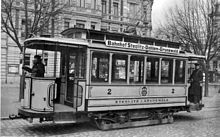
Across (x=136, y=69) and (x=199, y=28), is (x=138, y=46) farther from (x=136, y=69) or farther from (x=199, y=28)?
(x=199, y=28)

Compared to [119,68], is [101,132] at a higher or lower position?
lower

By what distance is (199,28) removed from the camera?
826 inches

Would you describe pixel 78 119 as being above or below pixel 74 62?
below

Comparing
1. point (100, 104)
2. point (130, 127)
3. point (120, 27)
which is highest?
point (120, 27)

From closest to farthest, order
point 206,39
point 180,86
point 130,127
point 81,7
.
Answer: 1. point 130,127
2. point 180,86
3. point 206,39
4. point 81,7

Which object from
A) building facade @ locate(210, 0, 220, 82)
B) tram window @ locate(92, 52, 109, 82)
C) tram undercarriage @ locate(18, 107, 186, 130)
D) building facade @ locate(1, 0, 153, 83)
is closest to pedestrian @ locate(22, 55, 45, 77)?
tram undercarriage @ locate(18, 107, 186, 130)

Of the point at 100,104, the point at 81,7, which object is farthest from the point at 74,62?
the point at 81,7

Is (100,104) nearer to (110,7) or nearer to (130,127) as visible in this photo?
(130,127)

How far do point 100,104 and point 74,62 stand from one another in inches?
63.0

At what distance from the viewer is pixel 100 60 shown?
27.2 ft

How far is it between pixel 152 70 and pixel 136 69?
698mm

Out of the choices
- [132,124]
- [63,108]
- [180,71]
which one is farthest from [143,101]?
[63,108]

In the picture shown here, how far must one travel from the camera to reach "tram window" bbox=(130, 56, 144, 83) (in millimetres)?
9000

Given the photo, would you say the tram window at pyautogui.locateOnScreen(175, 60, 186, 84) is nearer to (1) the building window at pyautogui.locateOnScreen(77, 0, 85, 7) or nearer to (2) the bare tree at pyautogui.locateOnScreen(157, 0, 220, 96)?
(2) the bare tree at pyautogui.locateOnScreen(157, 0, 220, 96)
